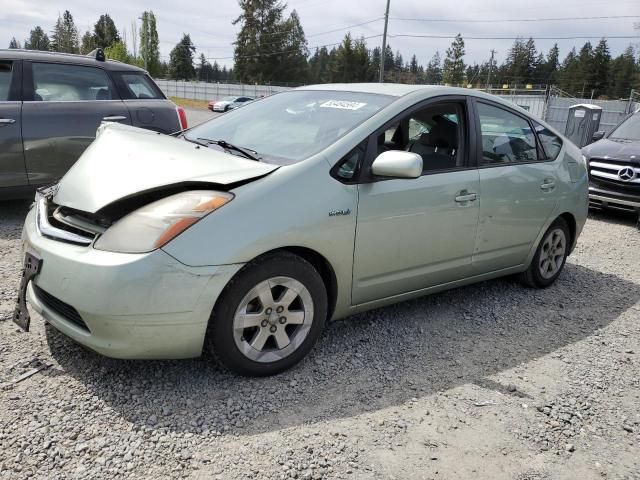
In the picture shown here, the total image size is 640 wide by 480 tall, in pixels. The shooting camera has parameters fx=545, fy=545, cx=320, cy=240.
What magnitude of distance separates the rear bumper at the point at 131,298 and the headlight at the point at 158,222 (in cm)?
5

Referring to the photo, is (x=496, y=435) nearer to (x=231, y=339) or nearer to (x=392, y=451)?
(x=392, y=451)

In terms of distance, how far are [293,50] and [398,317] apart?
75.6 metres

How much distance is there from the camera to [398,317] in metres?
3.93

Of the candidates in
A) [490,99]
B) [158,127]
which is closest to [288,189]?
[490,99]

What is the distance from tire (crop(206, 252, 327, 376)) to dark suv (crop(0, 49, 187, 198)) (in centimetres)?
381

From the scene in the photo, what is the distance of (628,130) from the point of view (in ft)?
29.7

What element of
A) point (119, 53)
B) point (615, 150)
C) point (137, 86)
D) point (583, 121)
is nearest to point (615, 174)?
point (615, 150)

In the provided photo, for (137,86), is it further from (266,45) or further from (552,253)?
(266,45)

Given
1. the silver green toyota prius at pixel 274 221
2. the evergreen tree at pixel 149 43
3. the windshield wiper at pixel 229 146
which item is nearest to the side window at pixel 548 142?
the silver green toyota prius at pixel 274 221

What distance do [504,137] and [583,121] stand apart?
10.8 metres

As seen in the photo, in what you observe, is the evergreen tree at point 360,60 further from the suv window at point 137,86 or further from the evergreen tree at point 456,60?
the suv window at point 137,86

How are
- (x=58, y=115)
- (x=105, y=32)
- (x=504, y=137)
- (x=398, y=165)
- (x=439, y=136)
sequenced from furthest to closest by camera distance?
(x=105, y=32) < (x=58, y=115) < (x=504, y=137) < (x=439, y=136) < (x=398, y=165)

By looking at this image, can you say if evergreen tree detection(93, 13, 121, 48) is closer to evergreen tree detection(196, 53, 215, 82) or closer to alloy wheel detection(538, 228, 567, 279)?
evergreen tree detection(196, 53, 215, 82)

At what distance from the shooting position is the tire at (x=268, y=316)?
106 inches
